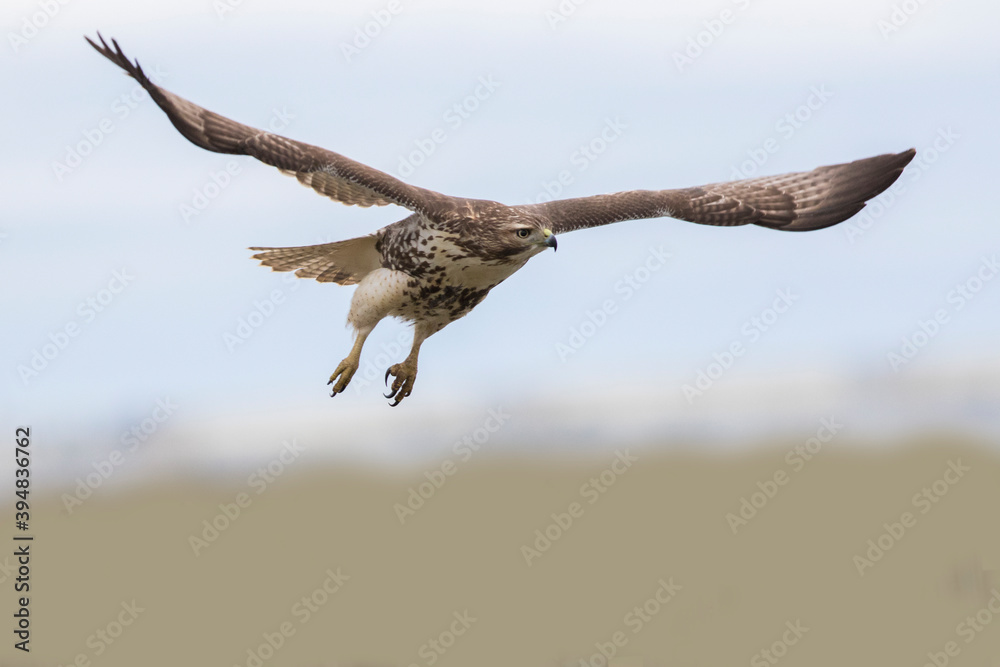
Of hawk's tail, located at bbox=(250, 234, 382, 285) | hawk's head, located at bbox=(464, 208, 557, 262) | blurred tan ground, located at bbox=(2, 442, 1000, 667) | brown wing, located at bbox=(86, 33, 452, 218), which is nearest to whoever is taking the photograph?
brown wing, located at bbox=(86, 33, 452, 218)

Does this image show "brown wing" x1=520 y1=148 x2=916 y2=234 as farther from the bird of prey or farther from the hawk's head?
the hawk's head

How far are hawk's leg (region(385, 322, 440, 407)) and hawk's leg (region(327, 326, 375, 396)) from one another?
513 mm

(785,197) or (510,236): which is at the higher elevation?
(510,236)

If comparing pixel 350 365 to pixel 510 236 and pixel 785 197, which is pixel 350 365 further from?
pixel 785 197

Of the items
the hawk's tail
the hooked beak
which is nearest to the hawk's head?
the hooked beak

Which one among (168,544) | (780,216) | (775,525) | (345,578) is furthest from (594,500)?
(780,216)

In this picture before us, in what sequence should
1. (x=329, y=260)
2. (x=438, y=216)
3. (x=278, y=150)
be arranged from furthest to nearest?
(x=329, y=260) < (x=438, y=216) < (x=278, y=150)

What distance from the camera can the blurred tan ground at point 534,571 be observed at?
206 ft

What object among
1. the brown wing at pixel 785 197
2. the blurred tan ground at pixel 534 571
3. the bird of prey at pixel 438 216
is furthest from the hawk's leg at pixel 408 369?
the blurred tan ground at pixel 534 571

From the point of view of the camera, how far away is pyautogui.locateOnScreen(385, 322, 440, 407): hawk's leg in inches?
706

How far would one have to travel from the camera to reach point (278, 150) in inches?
634

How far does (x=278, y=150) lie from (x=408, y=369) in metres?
3.25

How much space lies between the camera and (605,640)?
62219 mm

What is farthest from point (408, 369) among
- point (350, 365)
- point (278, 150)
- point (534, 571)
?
point (534, 571)
